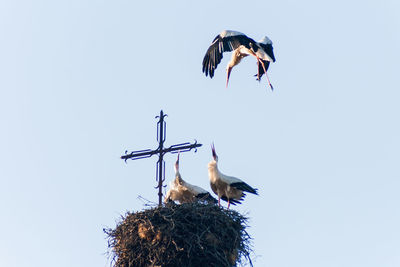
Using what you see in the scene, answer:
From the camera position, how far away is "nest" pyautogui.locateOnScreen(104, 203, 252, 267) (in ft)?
37.8

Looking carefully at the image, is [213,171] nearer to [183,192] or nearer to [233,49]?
[183,192]

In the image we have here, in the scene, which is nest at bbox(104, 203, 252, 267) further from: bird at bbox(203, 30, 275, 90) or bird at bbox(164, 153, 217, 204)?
bird at bbox(203, 30, 275, 90)

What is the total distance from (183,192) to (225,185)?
24.2 inches

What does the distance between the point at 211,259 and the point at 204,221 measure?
0.65 meters

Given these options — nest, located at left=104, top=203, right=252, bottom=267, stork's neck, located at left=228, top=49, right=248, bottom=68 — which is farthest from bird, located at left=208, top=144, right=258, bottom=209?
stork's neck, located at left=228, top=49, right=248, bottom=68

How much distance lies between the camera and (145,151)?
1277cm

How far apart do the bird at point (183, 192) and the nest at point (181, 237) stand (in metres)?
1.83

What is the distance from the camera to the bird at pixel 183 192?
1432 cm

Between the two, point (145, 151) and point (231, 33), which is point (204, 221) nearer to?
point (145, 151)

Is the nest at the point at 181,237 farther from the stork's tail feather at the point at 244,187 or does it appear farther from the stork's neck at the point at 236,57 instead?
the stork's neck at the point at 236,57

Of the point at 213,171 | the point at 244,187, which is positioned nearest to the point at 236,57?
the point at 213,171

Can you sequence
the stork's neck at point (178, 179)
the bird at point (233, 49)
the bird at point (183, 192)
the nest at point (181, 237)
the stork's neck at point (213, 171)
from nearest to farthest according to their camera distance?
1. the nest at point (181, 237)
2. the bird at point (183, 192)
3. the stork's neck at point (213, 171)
4. the stork's neck at point (178, 179)
5. the bird at point (233, 49)

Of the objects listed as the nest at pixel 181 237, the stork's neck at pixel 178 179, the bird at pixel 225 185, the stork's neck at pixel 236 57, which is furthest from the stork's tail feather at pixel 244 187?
the stork's neck at pixel 236 57

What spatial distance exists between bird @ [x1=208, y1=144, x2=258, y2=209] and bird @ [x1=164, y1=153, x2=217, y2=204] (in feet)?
0.63
